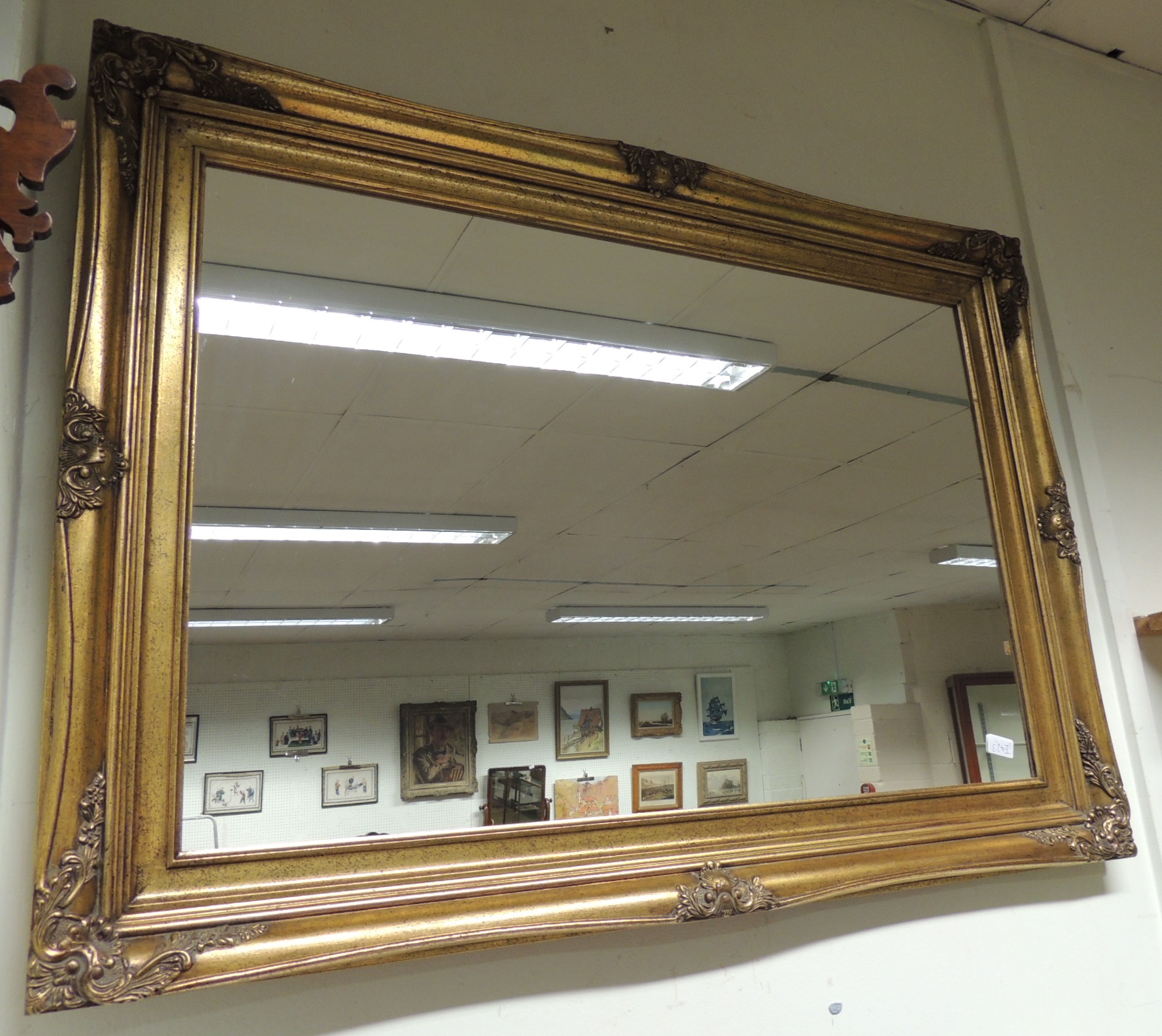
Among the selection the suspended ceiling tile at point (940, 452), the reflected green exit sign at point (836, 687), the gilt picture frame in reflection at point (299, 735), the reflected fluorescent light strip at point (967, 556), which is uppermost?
the suspended ceiling tile at point (940, 452)

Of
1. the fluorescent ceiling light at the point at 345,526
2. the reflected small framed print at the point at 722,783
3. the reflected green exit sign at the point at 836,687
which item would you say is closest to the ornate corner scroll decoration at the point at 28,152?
the fluorescent ceiling light at the point at 345,526

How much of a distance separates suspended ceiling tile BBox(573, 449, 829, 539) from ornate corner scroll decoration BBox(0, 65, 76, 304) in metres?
0.70

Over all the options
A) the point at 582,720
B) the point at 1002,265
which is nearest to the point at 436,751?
the point at 582,720

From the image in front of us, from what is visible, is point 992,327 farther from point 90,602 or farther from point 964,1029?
point 90,602

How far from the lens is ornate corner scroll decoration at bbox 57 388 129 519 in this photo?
92cm

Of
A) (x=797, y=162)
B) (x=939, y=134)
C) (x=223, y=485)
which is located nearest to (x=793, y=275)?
(x=797, y=162)

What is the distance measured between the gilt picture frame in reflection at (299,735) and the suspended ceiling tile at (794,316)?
0.74m

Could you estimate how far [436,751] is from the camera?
1058 mm

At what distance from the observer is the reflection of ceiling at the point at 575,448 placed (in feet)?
3.50

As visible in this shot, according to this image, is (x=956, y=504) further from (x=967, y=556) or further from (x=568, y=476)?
(x=568, y=476)

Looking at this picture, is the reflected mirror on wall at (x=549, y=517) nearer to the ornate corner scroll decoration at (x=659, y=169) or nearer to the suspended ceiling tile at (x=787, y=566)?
the suspended ceiling tile at (x=787, y=566)

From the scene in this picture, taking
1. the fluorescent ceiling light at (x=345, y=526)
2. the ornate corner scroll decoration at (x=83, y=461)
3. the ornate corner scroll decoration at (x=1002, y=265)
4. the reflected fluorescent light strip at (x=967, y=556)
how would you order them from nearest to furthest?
the ornate corner scroll decoration at (x=83, y=461), the fluorescent ceiling light at (x=345, y=526), the reflected fluorescent light strip at (x=967, y=556), the ornate corner scroll decoration at (x=1002, y=265)

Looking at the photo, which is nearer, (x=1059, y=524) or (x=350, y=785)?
(x=350, y=785)

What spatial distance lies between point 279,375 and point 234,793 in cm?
47
